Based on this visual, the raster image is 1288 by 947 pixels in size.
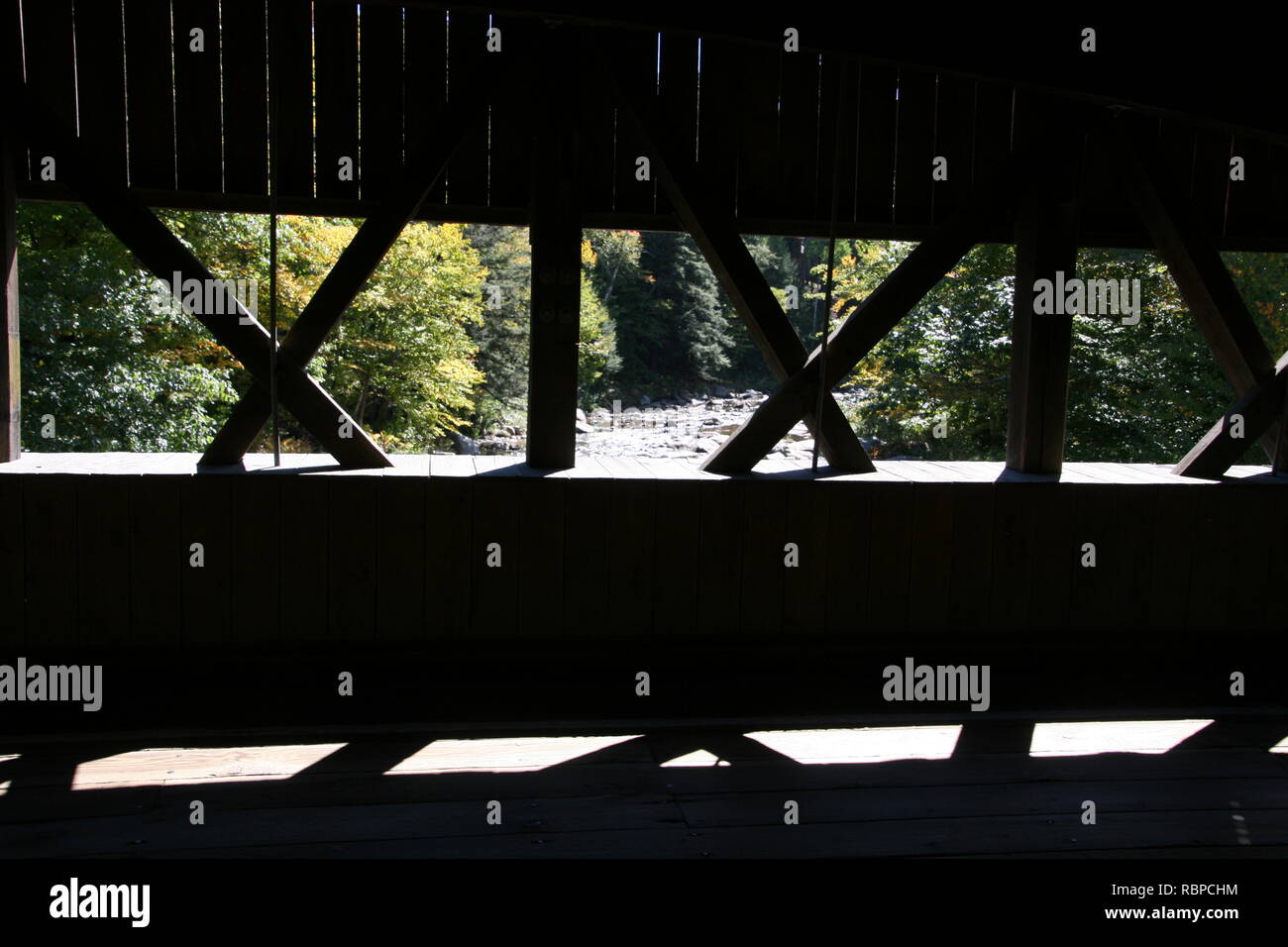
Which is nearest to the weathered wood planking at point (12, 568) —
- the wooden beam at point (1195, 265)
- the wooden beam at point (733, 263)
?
the wooden beam at point (733, 263)

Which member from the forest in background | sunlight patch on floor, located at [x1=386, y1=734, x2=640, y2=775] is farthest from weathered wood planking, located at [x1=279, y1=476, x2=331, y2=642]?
the forest in background

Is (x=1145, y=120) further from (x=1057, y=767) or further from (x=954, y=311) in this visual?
(x=954, y=311)

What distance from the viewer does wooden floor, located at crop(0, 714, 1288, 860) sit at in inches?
115

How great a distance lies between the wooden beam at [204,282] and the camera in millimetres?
3641

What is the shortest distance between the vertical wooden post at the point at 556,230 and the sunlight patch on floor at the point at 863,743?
4.53 ft

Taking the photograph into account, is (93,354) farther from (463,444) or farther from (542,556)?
(463,444)

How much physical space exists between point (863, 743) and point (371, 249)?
Result: 2.59 metres

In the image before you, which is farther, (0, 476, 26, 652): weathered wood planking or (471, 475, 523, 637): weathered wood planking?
(471, 475, 523, 637): weathered wood planking

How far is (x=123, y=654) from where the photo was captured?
3654mm

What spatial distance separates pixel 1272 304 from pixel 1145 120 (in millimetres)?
10442

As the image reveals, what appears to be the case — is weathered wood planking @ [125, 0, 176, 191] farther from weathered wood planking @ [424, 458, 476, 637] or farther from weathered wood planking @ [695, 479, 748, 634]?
weathered wood planking @ [695, 479, 748, 634]

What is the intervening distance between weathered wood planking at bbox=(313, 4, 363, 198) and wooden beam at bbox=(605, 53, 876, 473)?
1015mm

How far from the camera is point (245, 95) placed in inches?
155

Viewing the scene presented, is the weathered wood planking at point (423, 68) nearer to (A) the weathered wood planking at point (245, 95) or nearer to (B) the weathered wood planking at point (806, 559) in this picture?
(A) the weathered wood planking at point (245, 95)
